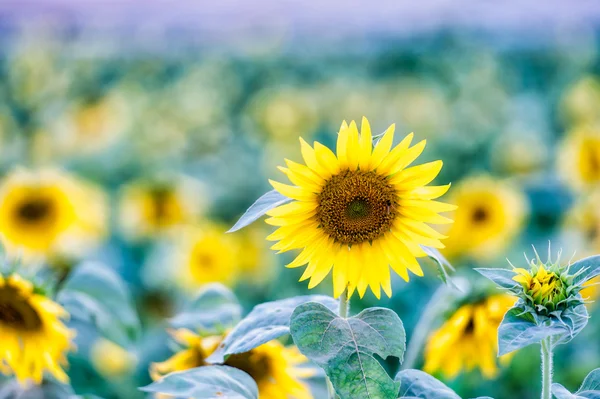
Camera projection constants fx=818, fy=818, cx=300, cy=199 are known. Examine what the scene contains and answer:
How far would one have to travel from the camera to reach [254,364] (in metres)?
0.88

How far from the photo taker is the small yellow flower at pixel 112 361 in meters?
1.33

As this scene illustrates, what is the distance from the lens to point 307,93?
3049 mm

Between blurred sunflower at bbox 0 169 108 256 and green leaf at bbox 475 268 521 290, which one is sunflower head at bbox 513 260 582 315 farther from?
blurred sunflower at bbox 0 169 108 256

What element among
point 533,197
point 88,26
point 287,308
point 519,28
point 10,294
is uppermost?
point 519,28

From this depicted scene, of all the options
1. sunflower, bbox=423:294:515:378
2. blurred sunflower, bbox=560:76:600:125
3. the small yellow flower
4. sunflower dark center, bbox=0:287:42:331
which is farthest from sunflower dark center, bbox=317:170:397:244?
blurred sunflower, bbox=560:76:600:125

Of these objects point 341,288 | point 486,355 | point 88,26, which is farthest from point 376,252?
point 88,26

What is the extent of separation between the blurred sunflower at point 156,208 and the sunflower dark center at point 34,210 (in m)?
0.28

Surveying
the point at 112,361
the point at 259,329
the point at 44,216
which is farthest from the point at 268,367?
the point at 44,216

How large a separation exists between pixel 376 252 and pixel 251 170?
165cm

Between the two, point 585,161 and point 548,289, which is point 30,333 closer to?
point 548,289

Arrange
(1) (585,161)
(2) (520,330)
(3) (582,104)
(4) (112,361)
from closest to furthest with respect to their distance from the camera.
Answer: (2) (520,330) → (4) (112,361) → (1) (585,161) → (3) (582,104)

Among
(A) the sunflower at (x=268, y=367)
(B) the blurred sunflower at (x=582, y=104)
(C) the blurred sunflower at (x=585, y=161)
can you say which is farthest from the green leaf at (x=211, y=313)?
(B) the blurred sunflower at (x=582, y=104)

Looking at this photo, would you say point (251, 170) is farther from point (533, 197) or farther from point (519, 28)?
point (519, 28)

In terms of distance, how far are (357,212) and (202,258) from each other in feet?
3.65
